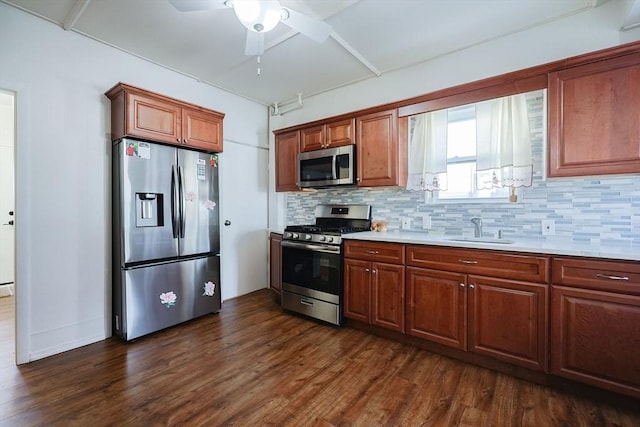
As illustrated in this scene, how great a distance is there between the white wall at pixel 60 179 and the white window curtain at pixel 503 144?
11.2ft

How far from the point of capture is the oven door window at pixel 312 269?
2.91 metres

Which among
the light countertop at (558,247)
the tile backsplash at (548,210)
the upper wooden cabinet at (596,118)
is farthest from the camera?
the tile backsplash at (548,210)

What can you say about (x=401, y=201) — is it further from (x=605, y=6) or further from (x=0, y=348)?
(x=0, y=348)

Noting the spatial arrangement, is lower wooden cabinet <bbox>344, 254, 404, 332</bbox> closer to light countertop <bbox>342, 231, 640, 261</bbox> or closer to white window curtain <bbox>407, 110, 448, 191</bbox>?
light countertop <bbox>342, 231, 640, 261</bbox>

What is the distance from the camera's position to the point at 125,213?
2566 millimetres

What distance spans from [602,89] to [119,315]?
13.7 ft

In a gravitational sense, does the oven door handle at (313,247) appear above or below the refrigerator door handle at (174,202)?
below

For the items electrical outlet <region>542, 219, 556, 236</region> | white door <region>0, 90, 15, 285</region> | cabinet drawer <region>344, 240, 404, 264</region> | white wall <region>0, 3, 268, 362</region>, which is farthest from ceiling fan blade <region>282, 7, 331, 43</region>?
white door <region>0, 90, 15, 285</region>

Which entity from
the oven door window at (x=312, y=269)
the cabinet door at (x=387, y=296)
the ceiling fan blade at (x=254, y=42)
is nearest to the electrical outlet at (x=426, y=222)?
the cabinet door at (x=387, y=296)

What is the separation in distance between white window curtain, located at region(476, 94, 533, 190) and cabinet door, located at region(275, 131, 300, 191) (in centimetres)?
207

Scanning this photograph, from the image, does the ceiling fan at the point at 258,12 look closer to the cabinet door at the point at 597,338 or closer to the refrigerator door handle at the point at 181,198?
the refrigerator door handle at the point at 181,198

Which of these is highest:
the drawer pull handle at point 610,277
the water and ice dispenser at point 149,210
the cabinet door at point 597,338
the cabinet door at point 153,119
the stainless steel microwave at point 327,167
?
the cabinet door at point 153,119

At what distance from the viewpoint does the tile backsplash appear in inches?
82.1

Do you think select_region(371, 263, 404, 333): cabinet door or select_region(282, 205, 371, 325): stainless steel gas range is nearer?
select_region(371, 263, 404, 333): cabinet door
